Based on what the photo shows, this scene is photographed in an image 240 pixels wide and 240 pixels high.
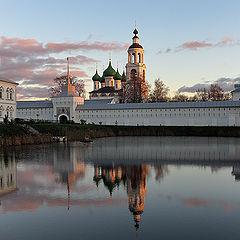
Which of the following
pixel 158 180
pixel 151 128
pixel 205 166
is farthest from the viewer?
pixel 151 128

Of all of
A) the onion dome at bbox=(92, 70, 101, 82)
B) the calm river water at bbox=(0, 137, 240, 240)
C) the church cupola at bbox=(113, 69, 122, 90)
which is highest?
the onion dome at bbox=(92, 70, 101, 82)

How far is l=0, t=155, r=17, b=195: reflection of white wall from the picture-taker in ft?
33.8

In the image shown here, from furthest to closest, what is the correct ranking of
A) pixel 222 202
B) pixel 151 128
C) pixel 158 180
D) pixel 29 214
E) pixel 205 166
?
pixel 151 128 → pixel 205 166 → pixel 158 180 → pixel 222 202 → pixel 29 214

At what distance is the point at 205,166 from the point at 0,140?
1424 centimetres

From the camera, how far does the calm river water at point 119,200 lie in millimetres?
6641

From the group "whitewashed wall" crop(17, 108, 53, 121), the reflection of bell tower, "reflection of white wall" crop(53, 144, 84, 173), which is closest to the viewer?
the reflection of bell tower

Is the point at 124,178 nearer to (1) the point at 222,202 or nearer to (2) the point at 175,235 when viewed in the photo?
(1) the point at 222,202

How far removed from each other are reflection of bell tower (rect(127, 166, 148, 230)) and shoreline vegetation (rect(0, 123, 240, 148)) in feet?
42.8

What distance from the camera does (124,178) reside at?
11.7m

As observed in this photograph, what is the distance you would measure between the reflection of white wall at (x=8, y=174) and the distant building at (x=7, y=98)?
2205 cm

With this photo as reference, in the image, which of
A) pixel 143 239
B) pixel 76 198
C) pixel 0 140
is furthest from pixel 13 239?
pixel 0 140

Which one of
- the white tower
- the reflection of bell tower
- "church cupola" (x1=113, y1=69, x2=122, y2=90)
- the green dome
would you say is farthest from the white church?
the reflection of bell tower

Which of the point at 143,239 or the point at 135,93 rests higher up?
the point at 135,93

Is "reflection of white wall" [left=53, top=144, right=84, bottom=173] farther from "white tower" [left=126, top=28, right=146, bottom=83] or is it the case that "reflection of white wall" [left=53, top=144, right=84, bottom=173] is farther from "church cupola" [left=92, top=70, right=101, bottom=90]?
"church cupola" [left=92, top=70, right=101, bottom=90]
